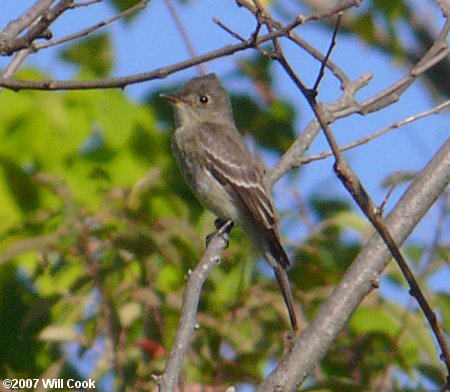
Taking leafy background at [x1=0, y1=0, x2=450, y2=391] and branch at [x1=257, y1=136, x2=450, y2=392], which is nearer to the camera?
branch at [x1=257, y1=136, x2=450, y2=392]

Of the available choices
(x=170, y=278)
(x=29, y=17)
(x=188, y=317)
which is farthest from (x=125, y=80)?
(x=170, y=278)

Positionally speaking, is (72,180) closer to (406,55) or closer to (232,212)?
(232,212)

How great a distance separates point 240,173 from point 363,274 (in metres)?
2.77

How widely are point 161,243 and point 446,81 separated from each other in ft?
18.9

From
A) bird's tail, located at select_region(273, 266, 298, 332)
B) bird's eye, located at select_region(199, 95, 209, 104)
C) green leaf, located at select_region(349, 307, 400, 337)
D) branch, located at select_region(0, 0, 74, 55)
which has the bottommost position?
green leaf, located at select_region(349, 307, 400, 337)

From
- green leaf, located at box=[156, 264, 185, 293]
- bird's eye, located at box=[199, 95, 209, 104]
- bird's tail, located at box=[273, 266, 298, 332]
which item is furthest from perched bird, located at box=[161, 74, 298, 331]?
green leaf, located at box=[156, 264, 185, 293]

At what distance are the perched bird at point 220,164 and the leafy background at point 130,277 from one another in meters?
0.27

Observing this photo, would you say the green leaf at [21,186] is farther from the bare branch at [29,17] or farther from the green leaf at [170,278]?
the bare branch at [29,17]

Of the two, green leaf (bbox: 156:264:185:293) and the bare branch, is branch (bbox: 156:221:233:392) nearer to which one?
green leaf (bbox: 156:264:185:293)

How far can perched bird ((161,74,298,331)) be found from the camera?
590cm

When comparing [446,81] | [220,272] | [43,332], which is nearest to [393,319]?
[220,272]

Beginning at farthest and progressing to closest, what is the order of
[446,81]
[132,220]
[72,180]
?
1. [446,81]
2. [72,180]
3. [132,220]

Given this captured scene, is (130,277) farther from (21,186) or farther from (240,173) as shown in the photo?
(240,173)

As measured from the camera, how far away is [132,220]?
4941 mm
